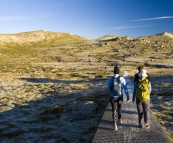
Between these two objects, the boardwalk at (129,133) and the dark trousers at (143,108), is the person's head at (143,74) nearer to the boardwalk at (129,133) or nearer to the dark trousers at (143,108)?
the dark trousers at (143,108)

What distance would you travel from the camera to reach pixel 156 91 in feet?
80.8

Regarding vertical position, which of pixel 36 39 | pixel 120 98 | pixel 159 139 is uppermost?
pixel 36 39

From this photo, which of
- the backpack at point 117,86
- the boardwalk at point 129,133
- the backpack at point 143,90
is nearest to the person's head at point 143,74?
the backpack at point 143,90

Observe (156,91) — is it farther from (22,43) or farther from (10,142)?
A: (22,43)

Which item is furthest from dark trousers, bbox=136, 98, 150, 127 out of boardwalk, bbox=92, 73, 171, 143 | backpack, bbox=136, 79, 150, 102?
boardwalk, bbox=92, 73, 171, 143

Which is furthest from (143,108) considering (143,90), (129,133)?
(129,133)

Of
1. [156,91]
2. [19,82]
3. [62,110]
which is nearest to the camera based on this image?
[62,110]

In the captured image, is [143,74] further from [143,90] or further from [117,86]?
[117,86]

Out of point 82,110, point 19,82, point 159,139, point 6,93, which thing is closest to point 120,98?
point 159,139

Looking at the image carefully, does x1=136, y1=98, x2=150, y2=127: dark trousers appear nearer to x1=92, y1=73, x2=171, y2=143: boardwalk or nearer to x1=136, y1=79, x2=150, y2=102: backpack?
x1=136, y1=79, x2=150, y2=102: backpack

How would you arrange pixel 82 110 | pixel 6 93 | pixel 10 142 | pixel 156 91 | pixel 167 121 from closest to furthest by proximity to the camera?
pixel 10 142 → pixel 167 121 → pixel 82 110 → pixel 156 91 → pixel 6 93

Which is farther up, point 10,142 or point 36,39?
point 36,39

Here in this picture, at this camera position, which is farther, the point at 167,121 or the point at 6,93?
the point at 6,93

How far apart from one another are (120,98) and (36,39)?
593 feet
